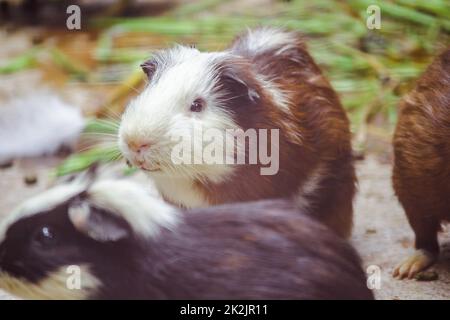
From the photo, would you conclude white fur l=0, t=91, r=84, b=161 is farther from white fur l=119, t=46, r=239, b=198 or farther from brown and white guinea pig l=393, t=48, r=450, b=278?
brown and white guinea pig l=393, t=48, r=450, b=278

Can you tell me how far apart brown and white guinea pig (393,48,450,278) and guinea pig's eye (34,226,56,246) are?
2.46 ft

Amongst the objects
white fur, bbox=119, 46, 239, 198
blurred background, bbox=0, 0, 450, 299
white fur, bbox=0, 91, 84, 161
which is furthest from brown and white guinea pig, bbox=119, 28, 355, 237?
white fur, bbox=0, 91, 84, 161

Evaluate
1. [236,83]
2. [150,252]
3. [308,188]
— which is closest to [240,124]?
[236,83]

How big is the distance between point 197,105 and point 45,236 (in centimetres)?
37

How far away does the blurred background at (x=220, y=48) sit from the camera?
63.2 inches

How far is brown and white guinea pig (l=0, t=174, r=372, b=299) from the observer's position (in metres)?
1.25

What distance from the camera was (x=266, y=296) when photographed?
1282 millimetres

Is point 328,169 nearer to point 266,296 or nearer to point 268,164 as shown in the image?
point 268,164

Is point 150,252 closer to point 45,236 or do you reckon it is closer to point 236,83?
point 45,236

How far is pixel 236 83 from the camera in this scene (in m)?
1.35

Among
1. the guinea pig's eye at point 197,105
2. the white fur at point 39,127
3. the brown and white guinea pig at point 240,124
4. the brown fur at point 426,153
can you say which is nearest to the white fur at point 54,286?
the brown and white guinea pig at point 240,124

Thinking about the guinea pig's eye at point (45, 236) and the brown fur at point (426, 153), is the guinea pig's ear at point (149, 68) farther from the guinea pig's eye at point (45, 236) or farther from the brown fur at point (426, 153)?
the brown fur at point (426, 153)

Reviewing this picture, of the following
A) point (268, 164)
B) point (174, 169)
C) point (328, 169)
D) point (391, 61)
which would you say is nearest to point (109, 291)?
point (174, 169)

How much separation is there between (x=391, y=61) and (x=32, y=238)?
957mm
